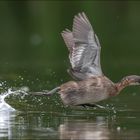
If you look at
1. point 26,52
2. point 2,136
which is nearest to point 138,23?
point 26,52

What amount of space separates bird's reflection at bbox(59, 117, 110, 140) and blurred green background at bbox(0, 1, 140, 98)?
191 inches

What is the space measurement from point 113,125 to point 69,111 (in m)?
1.87

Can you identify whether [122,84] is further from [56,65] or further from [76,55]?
[56,65]

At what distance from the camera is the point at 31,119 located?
14.1 m

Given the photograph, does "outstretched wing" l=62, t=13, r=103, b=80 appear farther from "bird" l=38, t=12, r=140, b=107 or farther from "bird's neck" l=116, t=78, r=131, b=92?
"bird's neck" l=116, t=78, r=131, b=92

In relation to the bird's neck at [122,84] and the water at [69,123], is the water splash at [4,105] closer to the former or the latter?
the water at [69,123]

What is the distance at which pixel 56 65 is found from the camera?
79.2 ft

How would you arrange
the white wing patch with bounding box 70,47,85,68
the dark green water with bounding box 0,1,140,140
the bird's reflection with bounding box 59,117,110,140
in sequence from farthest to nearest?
the white wing patch with bounding box 70,47,85,68 < the dark green water with bounding box 0,1,140,140 < the bird's reflection with bounding box 59,117,110,140

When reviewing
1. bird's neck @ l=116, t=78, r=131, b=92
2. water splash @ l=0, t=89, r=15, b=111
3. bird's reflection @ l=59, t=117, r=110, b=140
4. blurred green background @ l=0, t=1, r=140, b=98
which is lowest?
bird's reflection @ l=59, t=117, r=110, b=140

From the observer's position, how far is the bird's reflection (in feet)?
40.9

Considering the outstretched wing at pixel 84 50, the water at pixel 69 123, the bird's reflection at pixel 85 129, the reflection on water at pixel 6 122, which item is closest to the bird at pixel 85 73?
the outstretched wing at pixel 84 50

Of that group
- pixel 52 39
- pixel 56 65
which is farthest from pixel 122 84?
pixel 52 39

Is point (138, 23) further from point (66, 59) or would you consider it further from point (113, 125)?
point (113, 125)

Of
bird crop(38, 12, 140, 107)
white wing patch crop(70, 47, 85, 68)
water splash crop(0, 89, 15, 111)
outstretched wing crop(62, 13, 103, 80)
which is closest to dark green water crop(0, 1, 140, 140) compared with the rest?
water splash crop(0, 89, 15, 111)
